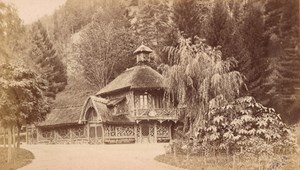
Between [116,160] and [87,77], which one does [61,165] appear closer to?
[116,160]

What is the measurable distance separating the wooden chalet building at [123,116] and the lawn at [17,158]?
0.53 metres

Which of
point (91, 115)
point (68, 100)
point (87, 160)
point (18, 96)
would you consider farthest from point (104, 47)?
point (91, 115)

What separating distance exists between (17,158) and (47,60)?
0.97 m

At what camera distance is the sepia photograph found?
14.4 ft

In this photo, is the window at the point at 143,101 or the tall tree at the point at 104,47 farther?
the window at the point at 143,101

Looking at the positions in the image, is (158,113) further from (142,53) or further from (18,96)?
(18,96)

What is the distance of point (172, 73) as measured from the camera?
5270 mm

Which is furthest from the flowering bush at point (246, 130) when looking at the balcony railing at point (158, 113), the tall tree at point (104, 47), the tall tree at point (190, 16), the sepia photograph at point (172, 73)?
the tall tree at point (104, 47)

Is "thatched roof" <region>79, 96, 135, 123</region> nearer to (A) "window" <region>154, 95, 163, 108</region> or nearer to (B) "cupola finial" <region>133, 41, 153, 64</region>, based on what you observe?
(A) "window" <region>154, 95, 163, 108</region>

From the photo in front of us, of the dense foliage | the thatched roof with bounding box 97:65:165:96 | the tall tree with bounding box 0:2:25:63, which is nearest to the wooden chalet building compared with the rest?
the thatched roof with bounding box 97:65:165:96

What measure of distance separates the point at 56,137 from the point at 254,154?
8.70 ft

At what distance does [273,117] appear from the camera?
4566mm

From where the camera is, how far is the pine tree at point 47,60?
4.61m

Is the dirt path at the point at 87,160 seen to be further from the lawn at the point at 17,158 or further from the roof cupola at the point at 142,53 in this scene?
the roof cupola at the point at 142,53
